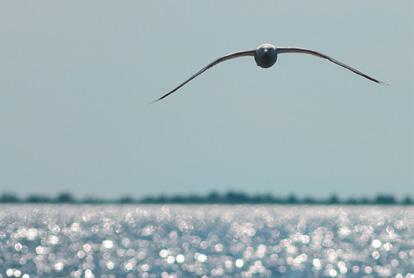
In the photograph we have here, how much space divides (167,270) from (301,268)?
11.1 m

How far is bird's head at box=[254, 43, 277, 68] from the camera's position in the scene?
50.5 meters

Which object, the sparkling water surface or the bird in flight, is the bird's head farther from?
the sparkling water surface

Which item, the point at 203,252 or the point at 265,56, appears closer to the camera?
the point at 265,56

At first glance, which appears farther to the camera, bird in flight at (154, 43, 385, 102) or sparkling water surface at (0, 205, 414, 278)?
sparkling water surface at (0, 205, 414, 278)

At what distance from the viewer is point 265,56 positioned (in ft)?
166

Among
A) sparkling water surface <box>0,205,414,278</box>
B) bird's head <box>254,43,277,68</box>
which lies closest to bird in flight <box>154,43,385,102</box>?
bird's head <box>254,43,277,68</box>

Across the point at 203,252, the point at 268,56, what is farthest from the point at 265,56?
the point at 203,252

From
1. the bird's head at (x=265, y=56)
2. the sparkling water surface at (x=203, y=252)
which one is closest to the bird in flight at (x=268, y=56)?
the bird's head at (x=265, y=56)

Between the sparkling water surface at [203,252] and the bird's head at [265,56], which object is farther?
the sparkling water surface at [203,252]

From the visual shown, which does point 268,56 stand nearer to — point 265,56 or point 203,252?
point 265,56

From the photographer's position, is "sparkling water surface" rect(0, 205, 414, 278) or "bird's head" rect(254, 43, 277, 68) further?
"sparkling water surface" rect(0, 205, 414, 278)

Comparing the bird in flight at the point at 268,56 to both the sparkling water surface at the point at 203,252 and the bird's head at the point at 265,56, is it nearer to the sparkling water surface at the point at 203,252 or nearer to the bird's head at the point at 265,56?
the bird's head at the point at 265,56

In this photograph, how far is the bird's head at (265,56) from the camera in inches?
1989

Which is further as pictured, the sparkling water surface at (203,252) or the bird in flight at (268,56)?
the sparkling water surface at (203,252)
